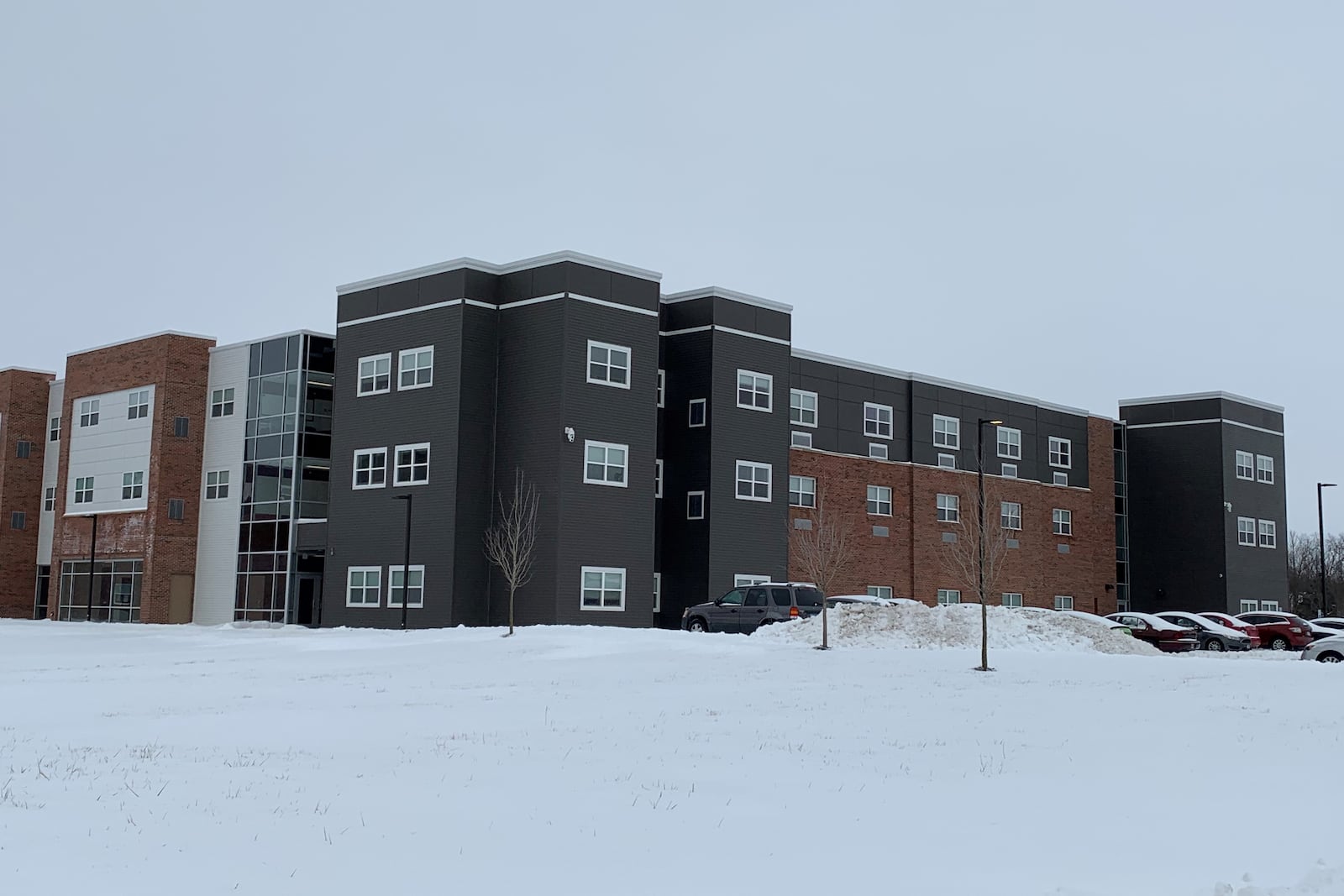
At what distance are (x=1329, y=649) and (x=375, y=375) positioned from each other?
31.9 m

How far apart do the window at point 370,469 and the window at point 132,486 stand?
14.0 metres

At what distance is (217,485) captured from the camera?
187ft

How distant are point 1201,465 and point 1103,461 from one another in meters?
4.94

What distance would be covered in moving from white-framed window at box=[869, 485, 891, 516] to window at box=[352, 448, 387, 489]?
2159 centimetres

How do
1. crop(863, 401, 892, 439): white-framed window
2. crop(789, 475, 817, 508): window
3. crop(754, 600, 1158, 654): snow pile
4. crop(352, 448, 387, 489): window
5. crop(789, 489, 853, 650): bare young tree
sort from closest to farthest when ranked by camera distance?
crop(754, 600, 1158, 654): snow pile → crop(352, 448, 387, 489): window → crop(789, 489, 853, 650): bare young tree → crop(789, 475, 817, 508): window → crop(863, 401, 892, 439): white-framed window

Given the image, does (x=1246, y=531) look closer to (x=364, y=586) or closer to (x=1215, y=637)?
(x=1215, y=637)

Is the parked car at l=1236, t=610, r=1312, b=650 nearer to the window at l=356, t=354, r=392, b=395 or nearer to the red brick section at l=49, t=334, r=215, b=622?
the window at l=356, t=354, r=392, b=395

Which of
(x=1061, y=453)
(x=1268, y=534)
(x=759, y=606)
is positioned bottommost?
(x=759, y=606)

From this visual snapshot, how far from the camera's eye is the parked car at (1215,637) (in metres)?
47.0

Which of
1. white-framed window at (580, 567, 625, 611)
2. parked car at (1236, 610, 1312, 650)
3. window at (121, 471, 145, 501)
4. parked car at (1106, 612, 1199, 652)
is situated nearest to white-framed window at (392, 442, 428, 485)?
white-framed window at (580, 567, 625, 611)

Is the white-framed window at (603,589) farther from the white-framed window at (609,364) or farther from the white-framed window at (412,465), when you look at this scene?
the white-framed window at (412,465)

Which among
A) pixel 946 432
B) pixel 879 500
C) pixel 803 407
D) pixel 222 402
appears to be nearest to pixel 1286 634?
pixel 879 500

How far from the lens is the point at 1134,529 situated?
7294cm

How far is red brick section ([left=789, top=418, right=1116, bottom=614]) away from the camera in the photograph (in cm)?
5803
